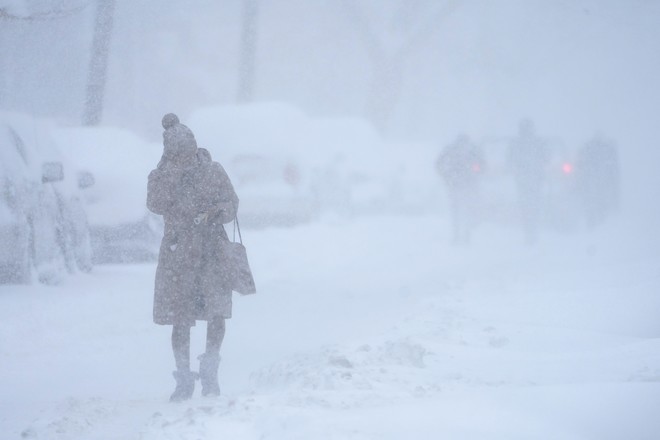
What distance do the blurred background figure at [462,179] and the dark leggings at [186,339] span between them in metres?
9.65

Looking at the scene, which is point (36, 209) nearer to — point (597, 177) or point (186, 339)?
point (186, 339)

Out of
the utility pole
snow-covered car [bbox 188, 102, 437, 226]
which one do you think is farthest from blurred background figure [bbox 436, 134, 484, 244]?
the utility pole

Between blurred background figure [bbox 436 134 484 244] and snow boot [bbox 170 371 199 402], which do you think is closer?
snow boot [bbox 170 371 199 402]

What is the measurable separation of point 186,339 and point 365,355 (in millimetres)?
1155

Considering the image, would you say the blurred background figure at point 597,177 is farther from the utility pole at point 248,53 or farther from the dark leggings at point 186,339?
the dark leggings at point 186,339

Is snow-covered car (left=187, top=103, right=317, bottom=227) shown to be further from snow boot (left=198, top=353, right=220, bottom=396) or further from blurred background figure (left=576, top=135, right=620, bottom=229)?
snow boot (left=198, top=353, right=220, bottom=396)

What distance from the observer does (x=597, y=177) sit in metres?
14.5

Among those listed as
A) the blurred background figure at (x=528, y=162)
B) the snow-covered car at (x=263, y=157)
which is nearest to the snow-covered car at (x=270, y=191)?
the snow-covered car at (x=263, y=157)

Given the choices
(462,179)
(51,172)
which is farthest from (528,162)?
(51,172)

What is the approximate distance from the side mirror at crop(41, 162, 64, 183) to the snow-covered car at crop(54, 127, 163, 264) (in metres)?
0.96

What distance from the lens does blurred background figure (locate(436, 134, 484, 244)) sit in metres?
14.1

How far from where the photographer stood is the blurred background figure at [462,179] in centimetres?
1409

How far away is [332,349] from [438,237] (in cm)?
1057

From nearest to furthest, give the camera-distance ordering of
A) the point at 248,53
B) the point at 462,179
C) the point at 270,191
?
the point at 270,191 → the point at 462,179 → the point at 248,53
